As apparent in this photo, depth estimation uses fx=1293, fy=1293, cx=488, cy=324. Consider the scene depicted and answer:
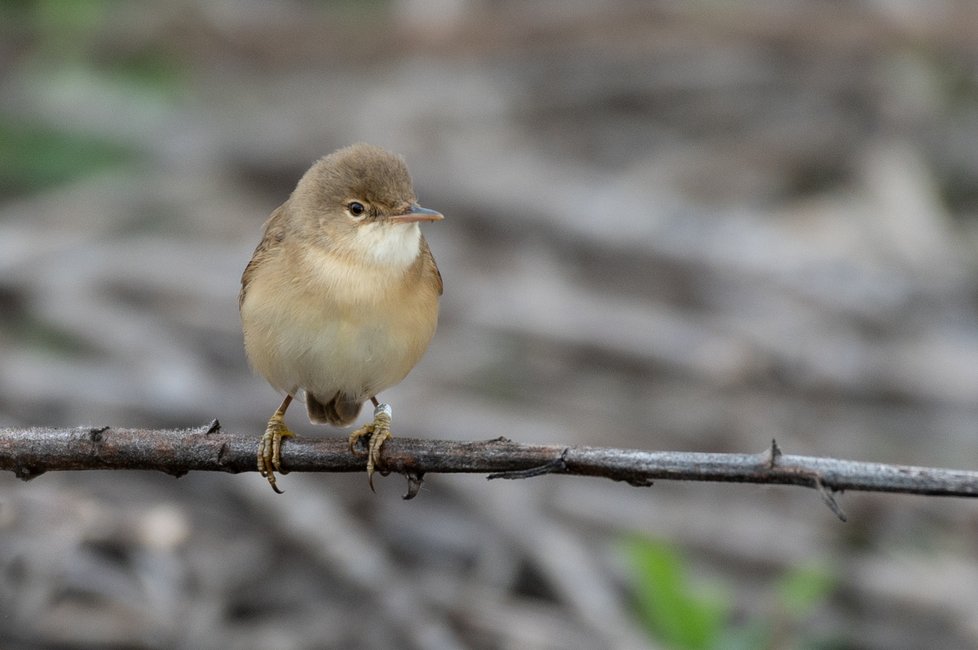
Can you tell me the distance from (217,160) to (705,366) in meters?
3.36

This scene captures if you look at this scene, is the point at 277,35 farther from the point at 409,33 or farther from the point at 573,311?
the point at 573,311

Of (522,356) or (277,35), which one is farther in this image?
(277,35)

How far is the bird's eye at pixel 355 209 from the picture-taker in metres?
4.10

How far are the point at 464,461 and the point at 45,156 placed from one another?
5.70 meters

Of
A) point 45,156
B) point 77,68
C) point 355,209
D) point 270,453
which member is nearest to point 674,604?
point 270,453

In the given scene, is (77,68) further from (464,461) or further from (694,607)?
(464,461)

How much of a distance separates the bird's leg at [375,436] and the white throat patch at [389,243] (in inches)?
17.6

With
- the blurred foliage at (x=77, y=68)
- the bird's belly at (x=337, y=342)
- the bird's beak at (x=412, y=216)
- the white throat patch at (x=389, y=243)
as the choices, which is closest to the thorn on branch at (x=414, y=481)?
the bird's belly at (x=337, y=342)

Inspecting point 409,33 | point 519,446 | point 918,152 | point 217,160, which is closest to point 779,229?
point 918,152

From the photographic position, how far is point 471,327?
21.7 feet

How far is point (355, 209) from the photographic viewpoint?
4109 millimetres

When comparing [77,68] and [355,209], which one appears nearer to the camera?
[355,209]

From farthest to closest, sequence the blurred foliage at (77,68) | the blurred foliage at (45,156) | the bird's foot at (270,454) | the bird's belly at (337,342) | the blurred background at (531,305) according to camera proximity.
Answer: the blurred foliage at (77,68) → the blurred foliage at (45,156) → the blurred background at (531,305) → the bird's belly at (337,342) → the bird's foot at (270,454)

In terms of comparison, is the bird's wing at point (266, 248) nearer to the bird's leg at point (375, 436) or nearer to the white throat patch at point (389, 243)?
the white throat patch at point (389, 243)
